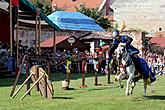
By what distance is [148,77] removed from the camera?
16.9 meters

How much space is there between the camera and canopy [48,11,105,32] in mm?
45656

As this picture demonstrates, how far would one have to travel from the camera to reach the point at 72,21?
4691 centimetres

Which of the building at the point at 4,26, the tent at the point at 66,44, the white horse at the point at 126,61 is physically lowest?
the white horse at the point at 126,61

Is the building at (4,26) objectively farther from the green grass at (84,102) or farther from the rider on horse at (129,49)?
the rider on horse at (129,49)

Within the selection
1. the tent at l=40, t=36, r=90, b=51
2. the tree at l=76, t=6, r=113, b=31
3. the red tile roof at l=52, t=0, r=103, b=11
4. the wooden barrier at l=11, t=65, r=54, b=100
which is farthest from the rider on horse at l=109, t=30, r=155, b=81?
the red tile roof at l=52, t=0, r=103, b=11

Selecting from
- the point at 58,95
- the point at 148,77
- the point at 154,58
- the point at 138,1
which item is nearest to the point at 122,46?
the point at 148,77

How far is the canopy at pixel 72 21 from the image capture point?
4566cm

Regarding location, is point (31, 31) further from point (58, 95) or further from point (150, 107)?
point (150, 107)

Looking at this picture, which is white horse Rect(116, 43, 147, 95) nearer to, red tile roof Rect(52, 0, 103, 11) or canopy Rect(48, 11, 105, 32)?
canopy Rect(48, 11, 105, 32)

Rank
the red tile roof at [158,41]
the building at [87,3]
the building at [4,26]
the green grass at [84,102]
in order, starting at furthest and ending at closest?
the building at [87,3], the red tile roof at [158,41], the building at [4,26], the green grass at [84,102]

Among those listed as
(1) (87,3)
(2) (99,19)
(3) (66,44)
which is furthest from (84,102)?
(1) (87,3)

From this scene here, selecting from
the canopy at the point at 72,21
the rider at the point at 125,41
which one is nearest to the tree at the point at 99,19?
the canopy at the point at 72,21

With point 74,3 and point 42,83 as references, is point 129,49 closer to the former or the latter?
point 42,83

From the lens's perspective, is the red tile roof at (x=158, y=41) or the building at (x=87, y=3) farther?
the building at (x=87, y=3)
